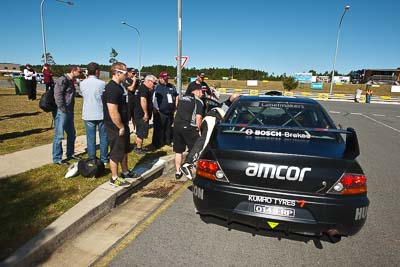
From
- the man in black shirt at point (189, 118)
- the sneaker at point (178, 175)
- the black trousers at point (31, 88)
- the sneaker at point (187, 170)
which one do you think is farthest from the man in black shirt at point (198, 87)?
the black trousers at point (31, 88)

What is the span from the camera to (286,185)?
2.42 metres

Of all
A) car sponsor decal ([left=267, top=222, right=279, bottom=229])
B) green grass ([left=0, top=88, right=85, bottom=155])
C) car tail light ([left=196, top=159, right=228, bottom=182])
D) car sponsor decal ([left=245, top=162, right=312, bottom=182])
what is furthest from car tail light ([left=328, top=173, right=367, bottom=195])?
green grass ([left=0, top=88, right=85, bottom=155])

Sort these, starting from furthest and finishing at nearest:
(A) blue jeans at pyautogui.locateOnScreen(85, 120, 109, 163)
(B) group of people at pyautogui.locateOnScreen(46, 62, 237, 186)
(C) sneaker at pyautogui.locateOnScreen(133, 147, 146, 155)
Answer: (C) sneaker at pyautogui.locateOnScreen(133, 147, 146, 155) → (A) blue jeans at pyautogui.locateOnScreen(85, 120, 109, 163) → (B) group of people at pyautogui.locateOnScreen(46, 62, 237, 186)

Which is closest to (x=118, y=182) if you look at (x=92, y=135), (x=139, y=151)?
(x=92, y=135)

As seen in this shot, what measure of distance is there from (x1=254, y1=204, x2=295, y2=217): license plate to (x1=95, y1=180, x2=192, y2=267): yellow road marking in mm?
1404

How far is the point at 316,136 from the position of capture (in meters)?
3.01

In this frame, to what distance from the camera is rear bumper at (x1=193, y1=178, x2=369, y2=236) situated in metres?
2.33

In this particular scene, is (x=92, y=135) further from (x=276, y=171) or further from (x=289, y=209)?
(x=289, y=209)

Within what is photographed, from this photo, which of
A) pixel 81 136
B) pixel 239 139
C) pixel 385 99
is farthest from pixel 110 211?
pixel 385 99

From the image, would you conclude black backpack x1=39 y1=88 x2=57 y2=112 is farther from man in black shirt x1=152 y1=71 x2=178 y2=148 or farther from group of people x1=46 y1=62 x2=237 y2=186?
man in black shirt x1=152 y1=71 x2=178 y2=148

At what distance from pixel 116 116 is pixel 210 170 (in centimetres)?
162

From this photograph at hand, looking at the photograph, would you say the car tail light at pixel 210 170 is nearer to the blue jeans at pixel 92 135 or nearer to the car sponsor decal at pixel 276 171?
the car sponsor decal at pixel 276 171

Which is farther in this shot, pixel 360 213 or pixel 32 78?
pixel 32 78

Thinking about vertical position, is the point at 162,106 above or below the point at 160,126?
above
